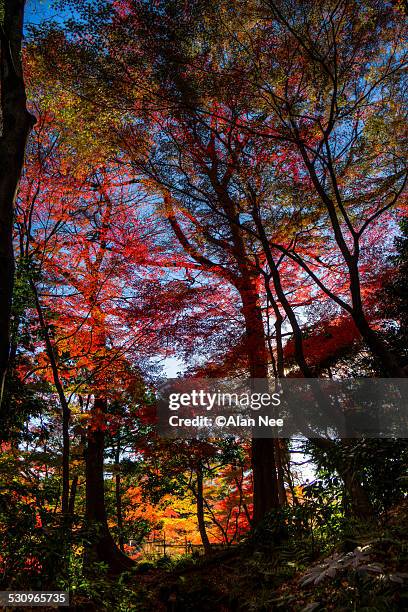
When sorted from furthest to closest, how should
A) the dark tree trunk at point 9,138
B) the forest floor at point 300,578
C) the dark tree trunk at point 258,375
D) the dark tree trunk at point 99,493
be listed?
the dark tree trunk at point 99,493 < the dark tree trunk at point 258,375 < the dark tree trunk at point 9,138 < the forest floor at point 300,578

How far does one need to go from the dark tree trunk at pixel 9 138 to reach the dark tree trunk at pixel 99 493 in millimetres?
7551

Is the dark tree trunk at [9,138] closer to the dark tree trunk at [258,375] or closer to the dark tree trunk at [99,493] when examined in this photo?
the dark tree trunk at [258,375]

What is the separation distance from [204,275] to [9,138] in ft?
23.9

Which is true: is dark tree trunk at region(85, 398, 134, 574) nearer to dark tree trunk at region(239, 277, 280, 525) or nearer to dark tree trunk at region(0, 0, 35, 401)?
dark tree trunk at region(239, 277, 280, 525)

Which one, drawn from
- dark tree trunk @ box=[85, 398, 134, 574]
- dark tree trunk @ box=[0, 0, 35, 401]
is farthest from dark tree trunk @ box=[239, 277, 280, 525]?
dark tree trunk @ box=[0, 0, 35, 401]

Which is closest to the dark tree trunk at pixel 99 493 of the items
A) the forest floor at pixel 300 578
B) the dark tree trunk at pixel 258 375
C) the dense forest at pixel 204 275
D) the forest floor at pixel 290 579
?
the dense forest at pixel 204 275

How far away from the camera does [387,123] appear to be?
691 cm

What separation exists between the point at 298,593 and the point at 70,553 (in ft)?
7.60

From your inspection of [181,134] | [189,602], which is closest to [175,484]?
[189,602]

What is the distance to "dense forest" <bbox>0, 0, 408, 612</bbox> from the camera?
159 inches

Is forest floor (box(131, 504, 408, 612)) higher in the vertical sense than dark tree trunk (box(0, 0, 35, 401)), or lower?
lower

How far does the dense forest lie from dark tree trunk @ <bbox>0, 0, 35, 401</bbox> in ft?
0.07

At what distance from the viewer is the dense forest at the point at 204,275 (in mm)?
4039

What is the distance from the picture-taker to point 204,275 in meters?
10.7
